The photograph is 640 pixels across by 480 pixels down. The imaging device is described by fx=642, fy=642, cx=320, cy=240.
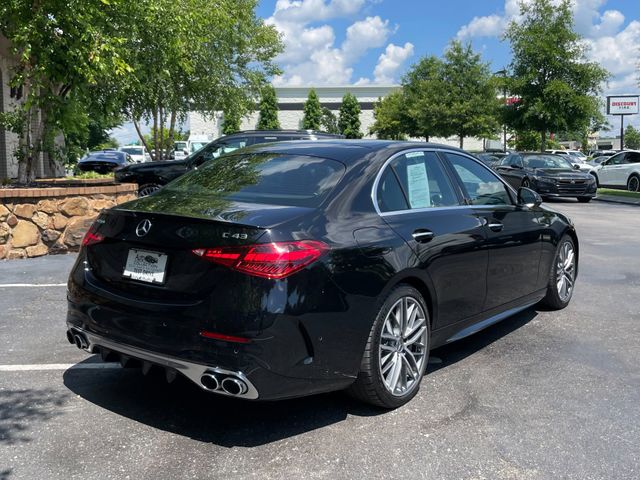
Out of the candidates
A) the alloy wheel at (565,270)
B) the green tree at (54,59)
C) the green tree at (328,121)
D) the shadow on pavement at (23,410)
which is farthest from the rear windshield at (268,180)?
the green tree at (328,121)

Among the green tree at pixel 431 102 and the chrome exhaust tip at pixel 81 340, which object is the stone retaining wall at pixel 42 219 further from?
the green tree at pixel 431 102

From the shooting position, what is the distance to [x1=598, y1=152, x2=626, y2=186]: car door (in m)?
26.0

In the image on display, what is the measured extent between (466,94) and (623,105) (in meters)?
16.4

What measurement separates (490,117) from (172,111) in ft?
78.8

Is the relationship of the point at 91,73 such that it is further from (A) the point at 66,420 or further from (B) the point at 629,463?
(B) the point at 629,463

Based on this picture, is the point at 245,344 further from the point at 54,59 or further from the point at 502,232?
the point at 54,59

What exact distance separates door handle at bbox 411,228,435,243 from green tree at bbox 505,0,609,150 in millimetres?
24467

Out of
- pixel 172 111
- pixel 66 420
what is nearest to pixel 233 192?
pixel 66 420

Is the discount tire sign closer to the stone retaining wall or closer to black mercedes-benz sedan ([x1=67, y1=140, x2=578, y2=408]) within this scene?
the stone retaining wall

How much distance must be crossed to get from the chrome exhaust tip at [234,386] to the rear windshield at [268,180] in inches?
42.9

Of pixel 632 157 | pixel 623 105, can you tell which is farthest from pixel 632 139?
pixel 632 157

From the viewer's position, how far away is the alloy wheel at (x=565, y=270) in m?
6.33

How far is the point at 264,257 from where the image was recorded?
131 inches

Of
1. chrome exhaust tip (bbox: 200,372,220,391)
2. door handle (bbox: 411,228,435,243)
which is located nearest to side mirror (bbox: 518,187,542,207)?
door handle (bbox: 411,228,435,243)
